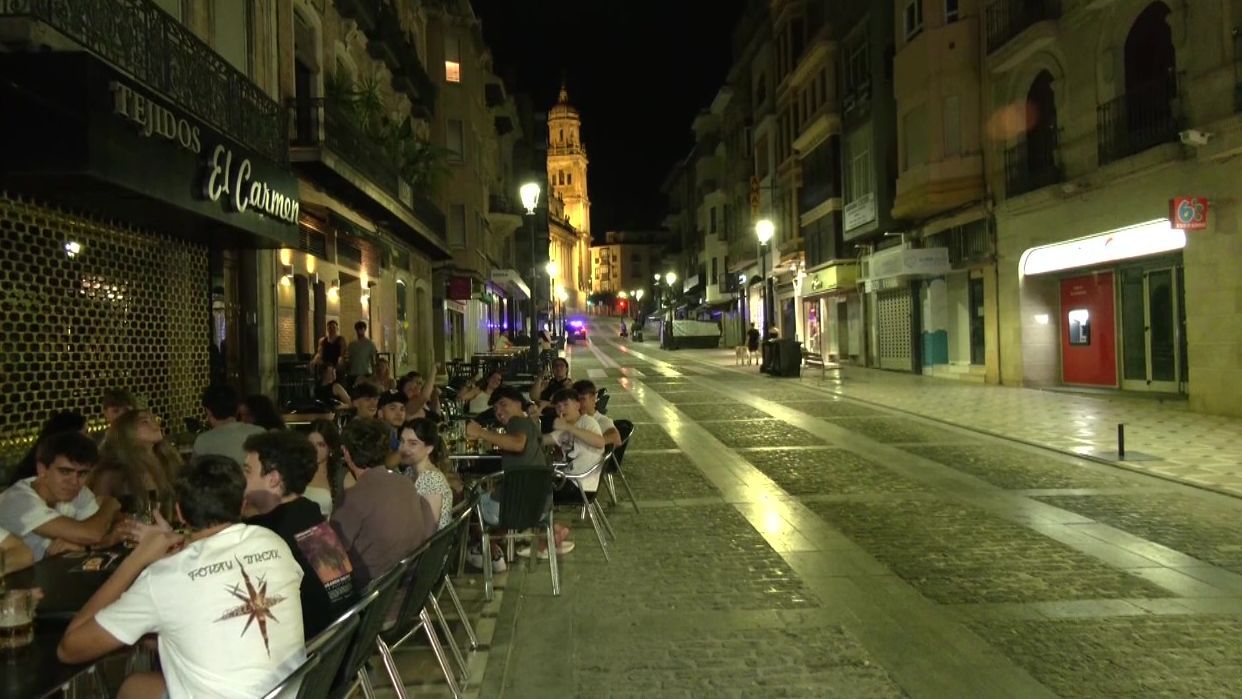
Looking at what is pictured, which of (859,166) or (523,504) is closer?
(523,504)

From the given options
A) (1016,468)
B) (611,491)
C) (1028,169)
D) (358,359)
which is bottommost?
(1016,468)

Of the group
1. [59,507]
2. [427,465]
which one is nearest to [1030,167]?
[427,465]

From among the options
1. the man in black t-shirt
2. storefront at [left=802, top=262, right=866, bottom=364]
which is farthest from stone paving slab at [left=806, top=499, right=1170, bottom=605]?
storefront at [left=802, top=262, right=866, bottom=364]

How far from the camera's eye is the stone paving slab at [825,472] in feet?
33.6

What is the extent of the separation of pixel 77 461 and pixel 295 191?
25.4ft

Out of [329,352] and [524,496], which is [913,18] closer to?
[329,352]

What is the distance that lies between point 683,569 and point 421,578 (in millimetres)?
3210

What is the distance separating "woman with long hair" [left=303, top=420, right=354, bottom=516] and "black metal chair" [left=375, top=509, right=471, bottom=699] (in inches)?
45.2

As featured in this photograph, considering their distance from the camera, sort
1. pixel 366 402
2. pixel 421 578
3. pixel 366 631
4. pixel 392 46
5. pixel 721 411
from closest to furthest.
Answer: pixel 366 631 → pixel 421 578 → pixel 366 402 → pixel 721 411 → pixel 392 46

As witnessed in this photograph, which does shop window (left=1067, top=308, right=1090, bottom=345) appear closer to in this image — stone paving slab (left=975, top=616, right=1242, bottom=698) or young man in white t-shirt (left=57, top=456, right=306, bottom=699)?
stone paving slab (left=975, top=616, right=1242, bottom=698)

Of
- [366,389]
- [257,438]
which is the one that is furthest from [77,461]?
[366,389]

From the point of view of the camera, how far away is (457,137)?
31.8 metres

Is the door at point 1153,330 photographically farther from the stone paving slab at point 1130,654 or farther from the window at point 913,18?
the stone paving slab at point 1130,654

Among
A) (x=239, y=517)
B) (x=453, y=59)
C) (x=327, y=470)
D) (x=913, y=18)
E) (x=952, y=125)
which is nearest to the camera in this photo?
(x=239, y=517)
